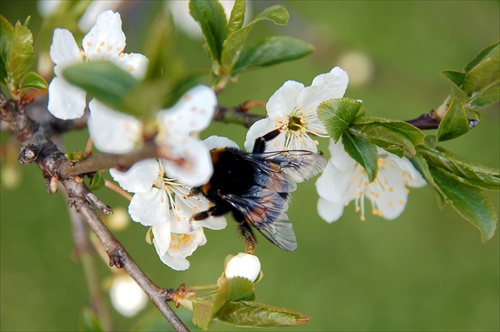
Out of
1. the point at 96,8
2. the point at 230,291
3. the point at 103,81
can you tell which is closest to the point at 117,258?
the point at 230,291

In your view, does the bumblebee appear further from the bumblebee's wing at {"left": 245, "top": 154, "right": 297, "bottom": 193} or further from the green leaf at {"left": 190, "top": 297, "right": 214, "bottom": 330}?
the green leaf at {"left": 190, "top": 297, "right": 214, "bottom": 330}

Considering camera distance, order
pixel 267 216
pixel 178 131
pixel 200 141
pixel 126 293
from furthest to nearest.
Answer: pixel 126 293
pixel 267 216
pixel 200 141
pixel 178 131

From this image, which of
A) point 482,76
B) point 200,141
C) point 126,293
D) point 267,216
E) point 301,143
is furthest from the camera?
point 126,293

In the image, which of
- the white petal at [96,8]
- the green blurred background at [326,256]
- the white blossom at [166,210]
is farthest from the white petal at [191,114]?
the green blurred background at [326,256]

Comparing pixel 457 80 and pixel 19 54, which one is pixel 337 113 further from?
pixel 19 54

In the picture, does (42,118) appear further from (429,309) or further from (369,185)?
(429,309)

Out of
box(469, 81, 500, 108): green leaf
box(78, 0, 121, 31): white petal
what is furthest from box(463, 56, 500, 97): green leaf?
box(78, 0, 121, 31): white petal
